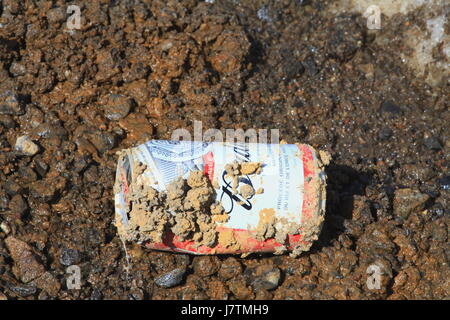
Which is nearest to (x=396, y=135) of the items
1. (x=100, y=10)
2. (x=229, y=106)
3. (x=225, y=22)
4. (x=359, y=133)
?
(x=359, y=133)

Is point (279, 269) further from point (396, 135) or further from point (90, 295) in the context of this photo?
point (396, 135)

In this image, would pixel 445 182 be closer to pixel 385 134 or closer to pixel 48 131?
pixel 385 134

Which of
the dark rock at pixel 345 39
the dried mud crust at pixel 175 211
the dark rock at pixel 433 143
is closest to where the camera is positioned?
the dried mud crust at pixel 175 211

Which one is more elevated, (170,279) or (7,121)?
(7,121)

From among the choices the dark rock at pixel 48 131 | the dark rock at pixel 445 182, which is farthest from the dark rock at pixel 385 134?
the dark rock at pixel 48 131

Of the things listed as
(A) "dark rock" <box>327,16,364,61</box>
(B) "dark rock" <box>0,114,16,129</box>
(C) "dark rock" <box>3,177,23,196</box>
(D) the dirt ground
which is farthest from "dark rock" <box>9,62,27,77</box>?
(A) "dark rock" <box>327,16,364,61</box>

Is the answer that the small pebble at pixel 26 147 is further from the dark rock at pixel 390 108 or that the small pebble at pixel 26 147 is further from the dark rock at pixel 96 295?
the dark rock at pixel 390 108

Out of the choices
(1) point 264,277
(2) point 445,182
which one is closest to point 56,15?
(1) point 264,277
